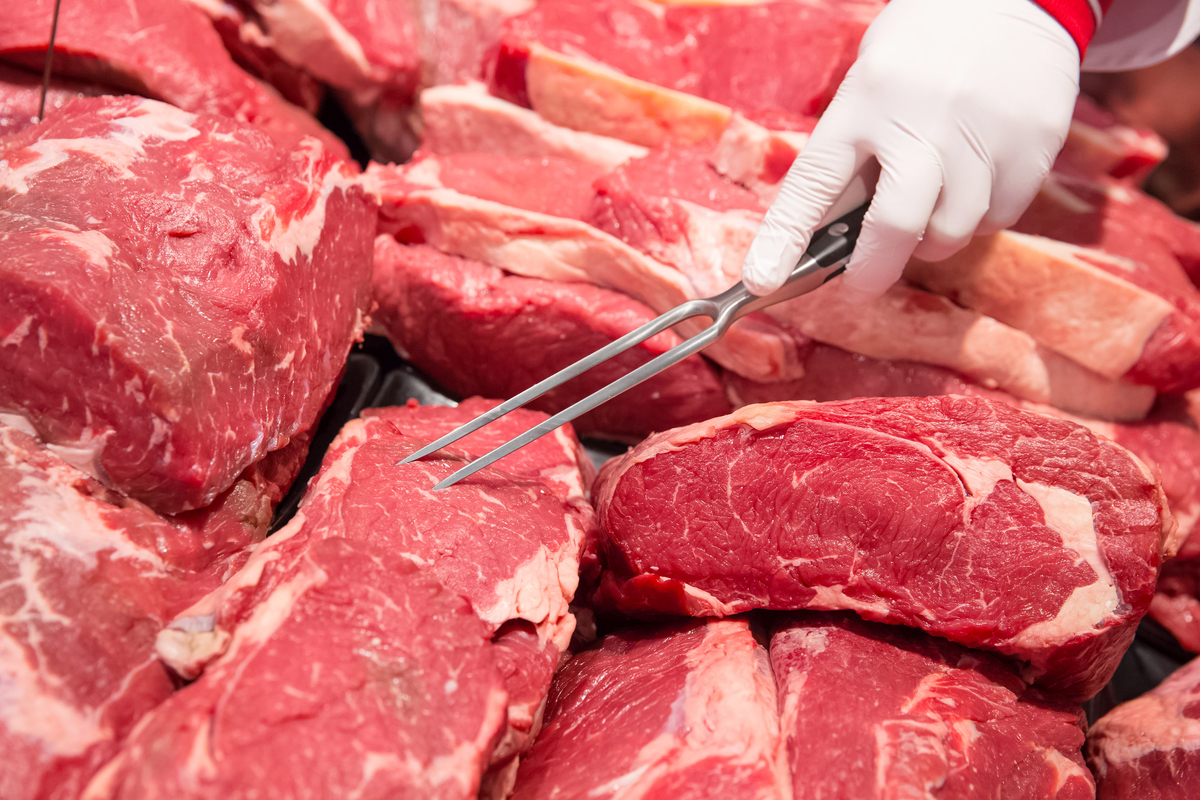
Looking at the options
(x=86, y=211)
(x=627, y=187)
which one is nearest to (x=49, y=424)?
(x=86, y=211)

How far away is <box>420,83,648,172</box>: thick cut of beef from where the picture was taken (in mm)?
3256

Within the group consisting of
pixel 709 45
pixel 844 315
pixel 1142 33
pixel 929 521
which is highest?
pixel 1142 33

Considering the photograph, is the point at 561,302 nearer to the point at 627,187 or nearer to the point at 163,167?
the point at 627,187

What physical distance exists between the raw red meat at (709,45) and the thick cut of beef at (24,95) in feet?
5.91

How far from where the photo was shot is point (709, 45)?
3.46m

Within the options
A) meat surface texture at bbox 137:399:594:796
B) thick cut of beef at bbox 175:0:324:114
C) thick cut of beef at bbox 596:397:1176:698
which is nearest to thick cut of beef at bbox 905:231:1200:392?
thick cut of beef at bbox 596:397:1176:698

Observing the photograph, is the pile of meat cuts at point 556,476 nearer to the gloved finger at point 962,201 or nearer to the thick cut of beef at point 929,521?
the thick cut of beef at point 929,521

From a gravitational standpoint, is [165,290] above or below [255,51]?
below

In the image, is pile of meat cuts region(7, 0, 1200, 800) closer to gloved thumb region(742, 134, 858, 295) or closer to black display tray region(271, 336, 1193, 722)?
black display tray region(271, 336, 1193, 722)

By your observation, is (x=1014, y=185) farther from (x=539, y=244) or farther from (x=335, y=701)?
(x=335, y=701)

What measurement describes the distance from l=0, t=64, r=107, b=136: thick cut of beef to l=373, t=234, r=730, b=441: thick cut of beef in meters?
1.40

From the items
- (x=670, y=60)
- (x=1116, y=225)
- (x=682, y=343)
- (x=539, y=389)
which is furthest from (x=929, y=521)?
(x=670, y=60)

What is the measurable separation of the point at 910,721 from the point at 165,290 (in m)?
2.36

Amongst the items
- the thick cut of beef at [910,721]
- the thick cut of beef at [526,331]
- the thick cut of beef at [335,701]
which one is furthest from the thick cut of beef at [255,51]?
the thick cut of beef at [910,721]
